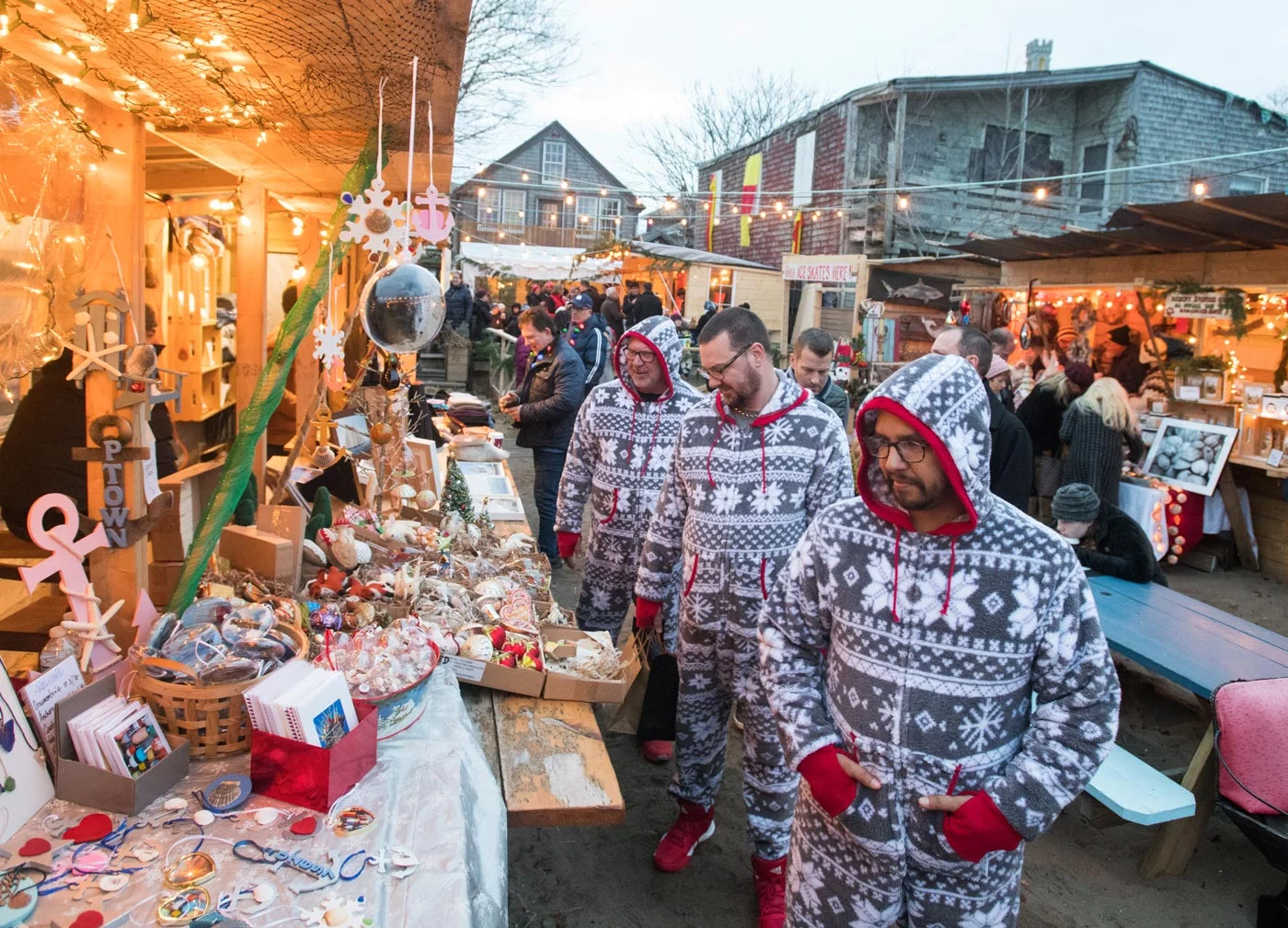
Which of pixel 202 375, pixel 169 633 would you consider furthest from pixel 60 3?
pixel 202 375

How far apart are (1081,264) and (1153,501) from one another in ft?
11.7

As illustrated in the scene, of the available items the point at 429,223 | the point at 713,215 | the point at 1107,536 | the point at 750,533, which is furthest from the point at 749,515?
the point at 713,215

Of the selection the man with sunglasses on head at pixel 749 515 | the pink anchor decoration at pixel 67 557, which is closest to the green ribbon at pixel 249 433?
→ the pink anchor decoration at pixel 67 557

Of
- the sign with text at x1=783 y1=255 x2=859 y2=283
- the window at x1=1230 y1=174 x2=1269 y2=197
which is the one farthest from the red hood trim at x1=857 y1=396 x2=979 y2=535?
the window at x1=1230 y1=174 x2=1269 y2=197

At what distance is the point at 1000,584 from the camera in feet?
6.08

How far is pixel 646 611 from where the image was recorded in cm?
342

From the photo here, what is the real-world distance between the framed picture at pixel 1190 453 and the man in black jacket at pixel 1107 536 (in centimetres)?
376

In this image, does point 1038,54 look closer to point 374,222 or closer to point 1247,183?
point 1247,183

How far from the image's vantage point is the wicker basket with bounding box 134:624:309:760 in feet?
6.65

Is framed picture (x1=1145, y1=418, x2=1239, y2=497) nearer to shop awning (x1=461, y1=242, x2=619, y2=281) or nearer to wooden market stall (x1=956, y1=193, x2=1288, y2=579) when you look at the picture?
wooden market stall (x1=956, y1=193, x2=1288, y2=579)

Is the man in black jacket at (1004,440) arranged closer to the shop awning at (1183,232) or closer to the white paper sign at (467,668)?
the shop awning at (1183,232)

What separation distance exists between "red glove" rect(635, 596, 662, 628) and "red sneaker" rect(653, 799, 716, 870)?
2.31 feet

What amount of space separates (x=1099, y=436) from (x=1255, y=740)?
3.89 m

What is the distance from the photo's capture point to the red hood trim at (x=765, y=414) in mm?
2975
